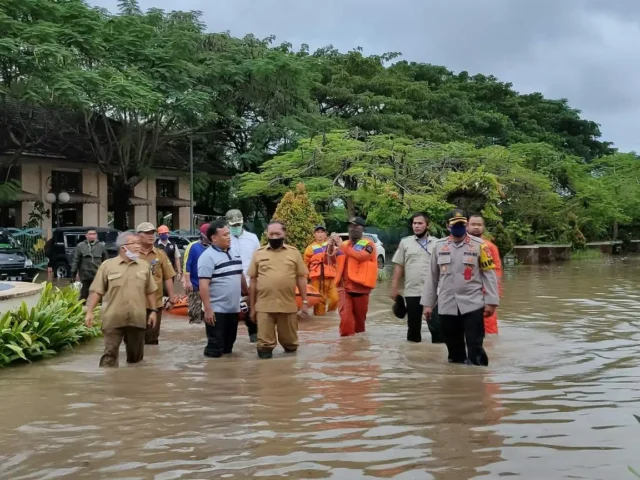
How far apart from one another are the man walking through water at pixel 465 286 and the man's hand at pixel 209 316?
2.44 meters

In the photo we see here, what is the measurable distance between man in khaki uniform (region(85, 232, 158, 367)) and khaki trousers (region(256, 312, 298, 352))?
1.17m

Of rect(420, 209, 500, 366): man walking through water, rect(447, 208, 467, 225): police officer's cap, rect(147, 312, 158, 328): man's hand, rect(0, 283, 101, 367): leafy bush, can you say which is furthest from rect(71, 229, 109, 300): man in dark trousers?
rect(447, 208, 467, 225): police officer's cap

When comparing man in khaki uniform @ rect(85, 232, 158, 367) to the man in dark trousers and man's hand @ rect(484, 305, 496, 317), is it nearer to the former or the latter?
man's hand @ rect(484, 305, 496, 317)

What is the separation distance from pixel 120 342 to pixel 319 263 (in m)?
5.15

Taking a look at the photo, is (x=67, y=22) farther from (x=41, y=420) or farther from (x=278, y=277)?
(x=41, y=420)

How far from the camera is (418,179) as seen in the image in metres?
25.0

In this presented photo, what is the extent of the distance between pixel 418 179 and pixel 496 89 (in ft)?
83.7

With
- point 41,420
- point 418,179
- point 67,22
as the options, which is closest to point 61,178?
point 67,22

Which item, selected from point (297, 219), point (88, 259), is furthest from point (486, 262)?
point (297, 219)

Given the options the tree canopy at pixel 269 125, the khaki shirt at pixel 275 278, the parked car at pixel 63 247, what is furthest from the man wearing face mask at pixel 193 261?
the parked car at pixel 63 247

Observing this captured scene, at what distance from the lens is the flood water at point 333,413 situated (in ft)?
15.4

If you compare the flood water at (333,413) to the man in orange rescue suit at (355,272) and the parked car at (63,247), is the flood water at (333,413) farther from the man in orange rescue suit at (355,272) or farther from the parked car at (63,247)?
the parked car at (63,247)

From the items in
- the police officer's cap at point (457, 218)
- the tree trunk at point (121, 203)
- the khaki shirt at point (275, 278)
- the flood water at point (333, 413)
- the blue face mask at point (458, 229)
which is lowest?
the flood water at point (333, 413)

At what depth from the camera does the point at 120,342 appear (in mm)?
8031
